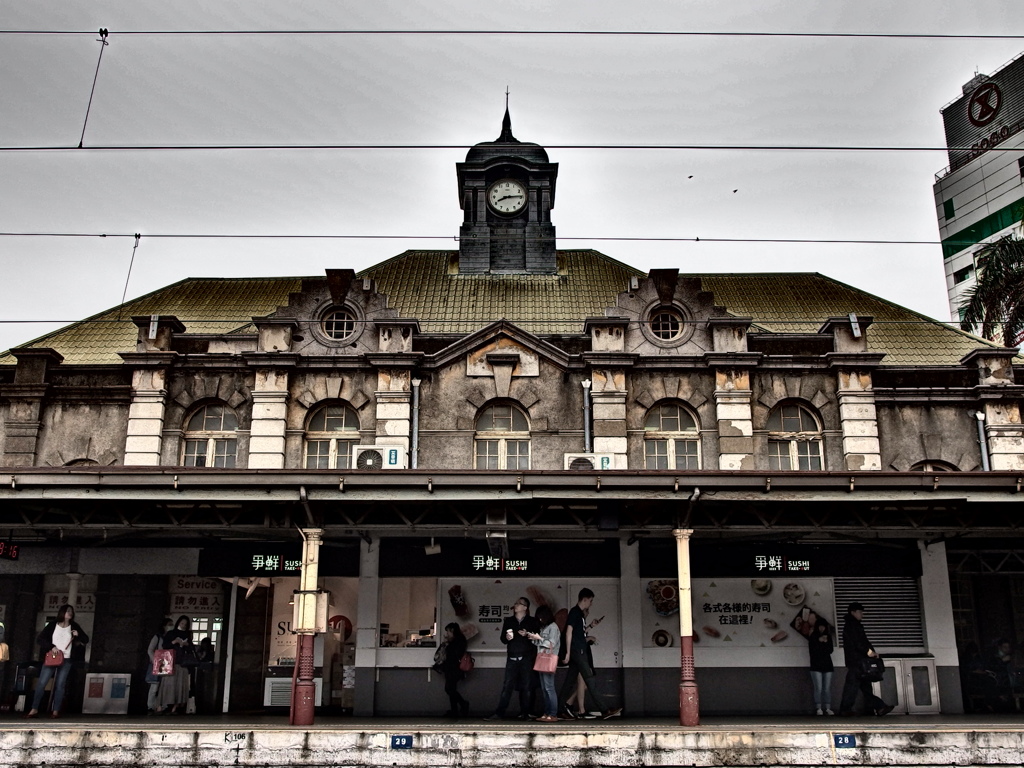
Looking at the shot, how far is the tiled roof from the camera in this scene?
88.5ft

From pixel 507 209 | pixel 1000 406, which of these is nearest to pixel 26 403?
pixel 507 209

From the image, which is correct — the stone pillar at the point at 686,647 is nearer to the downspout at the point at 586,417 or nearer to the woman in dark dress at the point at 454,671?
the woman in dark dress at the point at 454,671

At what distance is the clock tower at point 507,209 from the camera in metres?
30.7

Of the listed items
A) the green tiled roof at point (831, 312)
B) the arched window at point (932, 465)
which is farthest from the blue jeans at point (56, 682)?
the arched window at point (932, 465)

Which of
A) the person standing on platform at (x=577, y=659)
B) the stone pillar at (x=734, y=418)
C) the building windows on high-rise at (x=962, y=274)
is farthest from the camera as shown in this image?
the building windows on high-rise at (x=962, y=274)

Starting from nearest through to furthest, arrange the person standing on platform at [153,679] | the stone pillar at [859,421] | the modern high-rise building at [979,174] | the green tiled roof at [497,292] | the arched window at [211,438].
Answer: the person standing on platform at [153,679] → the stone pillar at [859,421] → the arched window at [211,438] → the green tiled roof at [497,292] → the modern high-rise building at [979,174]

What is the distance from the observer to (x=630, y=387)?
80.7ft

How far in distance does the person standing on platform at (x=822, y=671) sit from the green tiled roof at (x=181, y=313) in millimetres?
16208

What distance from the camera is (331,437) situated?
2455 cm

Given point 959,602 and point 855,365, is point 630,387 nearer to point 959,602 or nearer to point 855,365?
point 855,365

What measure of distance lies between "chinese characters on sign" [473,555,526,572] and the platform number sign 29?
5700 millimetres

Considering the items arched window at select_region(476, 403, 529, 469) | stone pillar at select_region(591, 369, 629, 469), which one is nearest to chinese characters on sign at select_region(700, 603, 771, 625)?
stone pillar at select_region(591, 369, 629, 469)

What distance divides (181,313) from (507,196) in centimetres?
1068

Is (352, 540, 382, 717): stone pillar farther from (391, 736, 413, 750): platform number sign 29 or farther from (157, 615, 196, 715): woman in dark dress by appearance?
(391, 736, 413, 750): platform number sign 29
